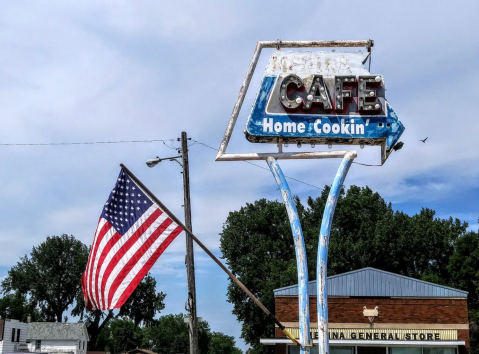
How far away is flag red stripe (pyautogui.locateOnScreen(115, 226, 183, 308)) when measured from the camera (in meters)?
13.1

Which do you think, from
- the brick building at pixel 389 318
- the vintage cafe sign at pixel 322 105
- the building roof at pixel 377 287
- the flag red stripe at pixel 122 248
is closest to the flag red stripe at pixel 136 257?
the flag red stripe at pixel 122 248

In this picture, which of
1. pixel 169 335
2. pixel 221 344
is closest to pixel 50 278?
pixel 169 335

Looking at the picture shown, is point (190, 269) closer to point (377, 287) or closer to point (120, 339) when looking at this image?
point (377, 287)

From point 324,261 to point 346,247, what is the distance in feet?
134

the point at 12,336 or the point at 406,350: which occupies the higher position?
the point at 12,336

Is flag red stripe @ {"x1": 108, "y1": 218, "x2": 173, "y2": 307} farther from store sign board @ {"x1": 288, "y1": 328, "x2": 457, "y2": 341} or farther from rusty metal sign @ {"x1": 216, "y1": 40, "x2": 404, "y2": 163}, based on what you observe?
store sign board @ {"x1": 288, "y1": 328, "x2": 457, "y2": 341}

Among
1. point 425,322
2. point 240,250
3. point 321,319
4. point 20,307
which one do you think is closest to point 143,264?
point 321,319

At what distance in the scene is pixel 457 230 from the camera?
2217 inches

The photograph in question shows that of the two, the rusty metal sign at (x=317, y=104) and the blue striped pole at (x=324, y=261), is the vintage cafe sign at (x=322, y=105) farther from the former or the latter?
the blue striped pole at (x=324, y=261)

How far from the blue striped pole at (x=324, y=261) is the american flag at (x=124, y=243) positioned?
3.13 m

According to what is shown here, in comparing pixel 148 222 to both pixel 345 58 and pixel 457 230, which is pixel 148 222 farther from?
pixel 457 230

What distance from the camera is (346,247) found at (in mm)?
52844

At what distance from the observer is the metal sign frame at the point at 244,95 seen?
527 inches

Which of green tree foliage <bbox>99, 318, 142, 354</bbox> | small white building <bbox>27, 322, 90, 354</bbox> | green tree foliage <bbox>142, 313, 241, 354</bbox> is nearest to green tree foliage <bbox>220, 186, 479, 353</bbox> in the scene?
small white building <bbox>27, 322, 90, 354</bbox>
